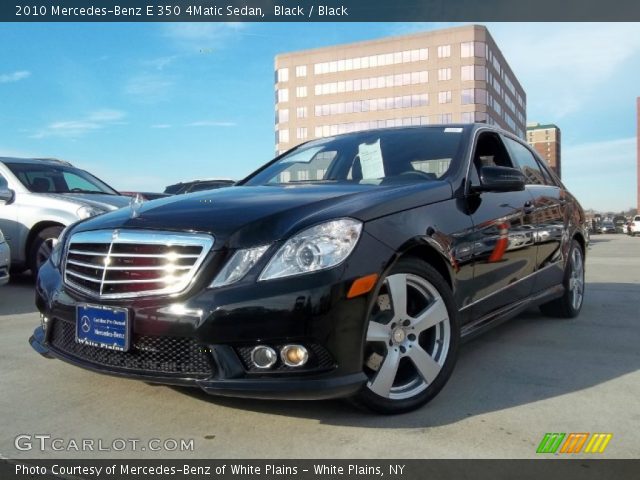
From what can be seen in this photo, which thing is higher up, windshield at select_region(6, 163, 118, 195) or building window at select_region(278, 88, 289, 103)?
building window at select_region(278, 88, 289, 103)

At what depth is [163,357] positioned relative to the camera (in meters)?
2.50

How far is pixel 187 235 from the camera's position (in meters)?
2.55

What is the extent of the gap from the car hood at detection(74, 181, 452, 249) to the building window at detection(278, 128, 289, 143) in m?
74.3

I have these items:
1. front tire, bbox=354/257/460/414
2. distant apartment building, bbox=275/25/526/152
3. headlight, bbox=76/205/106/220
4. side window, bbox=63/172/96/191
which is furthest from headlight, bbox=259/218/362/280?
distant apartment building, bbox=275/25/526/152

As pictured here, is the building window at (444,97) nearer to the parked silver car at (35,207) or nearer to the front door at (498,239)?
the parked silver car at (35,207)

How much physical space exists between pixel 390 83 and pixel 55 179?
220 ft

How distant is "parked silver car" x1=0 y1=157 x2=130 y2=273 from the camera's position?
6.73m

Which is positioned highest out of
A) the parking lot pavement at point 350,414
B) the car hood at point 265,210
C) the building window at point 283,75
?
the building window at point 283,75

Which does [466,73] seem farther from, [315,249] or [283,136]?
[315,249]

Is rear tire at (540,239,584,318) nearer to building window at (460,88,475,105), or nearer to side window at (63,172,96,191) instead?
side window at (63,172,96,191)

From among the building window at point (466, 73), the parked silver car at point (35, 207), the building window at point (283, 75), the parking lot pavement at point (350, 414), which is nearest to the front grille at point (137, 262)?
the parking lot pavement at point (350, 414)

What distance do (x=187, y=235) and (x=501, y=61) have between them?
8381 centimetres

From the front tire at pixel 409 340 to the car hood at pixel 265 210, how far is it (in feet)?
1.12

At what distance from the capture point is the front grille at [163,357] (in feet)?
8.00
